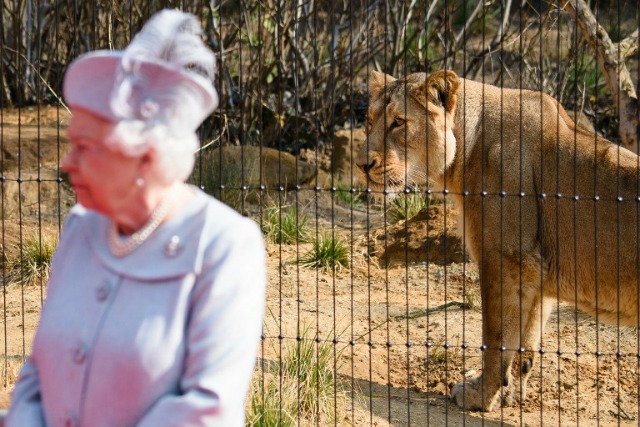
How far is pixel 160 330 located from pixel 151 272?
145 millimetres

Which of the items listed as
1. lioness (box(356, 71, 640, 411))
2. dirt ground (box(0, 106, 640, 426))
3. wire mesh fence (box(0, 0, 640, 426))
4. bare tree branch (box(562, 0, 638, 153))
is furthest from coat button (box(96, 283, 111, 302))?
bare tree branch (box(562, 0, 638, 153))

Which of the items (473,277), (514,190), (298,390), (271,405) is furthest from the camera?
(473,277)

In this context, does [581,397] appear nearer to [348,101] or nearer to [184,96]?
[184,96]

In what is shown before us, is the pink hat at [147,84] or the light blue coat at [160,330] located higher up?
the pink hat at [147,84]

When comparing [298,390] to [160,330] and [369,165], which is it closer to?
[369,165]

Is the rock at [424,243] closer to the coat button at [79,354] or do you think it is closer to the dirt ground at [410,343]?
the dirt ground at [410,343]

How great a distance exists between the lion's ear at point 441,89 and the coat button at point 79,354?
3.75 m

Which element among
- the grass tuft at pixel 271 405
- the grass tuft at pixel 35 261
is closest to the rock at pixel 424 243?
the grass tuft at pixel 35 261

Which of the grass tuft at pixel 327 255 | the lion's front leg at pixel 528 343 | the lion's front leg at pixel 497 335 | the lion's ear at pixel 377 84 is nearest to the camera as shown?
the lion's front leg at pixel 497 335

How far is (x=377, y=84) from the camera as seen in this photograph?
20.5 feet

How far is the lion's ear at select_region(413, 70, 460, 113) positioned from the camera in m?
5.91

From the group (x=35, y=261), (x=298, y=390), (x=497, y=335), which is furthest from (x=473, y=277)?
(x=35, y=261)

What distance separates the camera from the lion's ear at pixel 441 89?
591cm

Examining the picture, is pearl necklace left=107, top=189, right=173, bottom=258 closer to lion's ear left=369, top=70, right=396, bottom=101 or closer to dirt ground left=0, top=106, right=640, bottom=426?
dirt ground left=0, top=106, right=640, bottom=426
